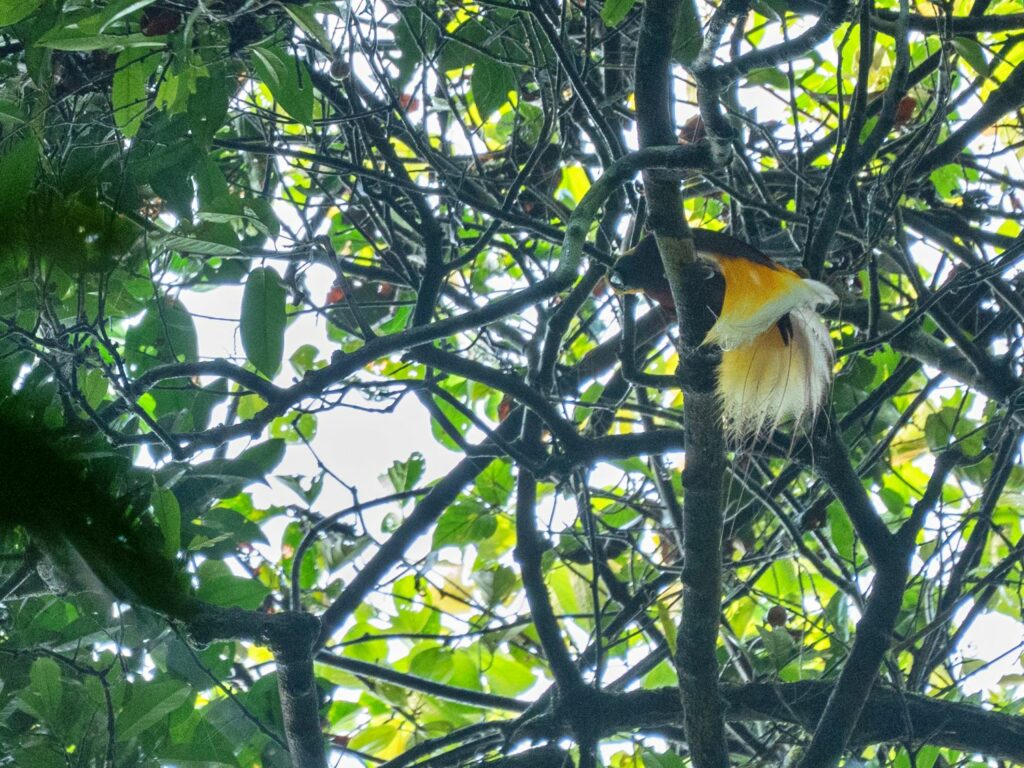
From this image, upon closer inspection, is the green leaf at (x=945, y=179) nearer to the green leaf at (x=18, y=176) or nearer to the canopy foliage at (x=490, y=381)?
the canopy foliage at (x=490, y=381)

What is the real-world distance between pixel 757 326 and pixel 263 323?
0.87 m

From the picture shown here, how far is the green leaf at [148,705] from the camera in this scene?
1298 mm

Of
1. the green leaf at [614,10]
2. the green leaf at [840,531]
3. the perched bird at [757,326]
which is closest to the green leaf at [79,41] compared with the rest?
the green leaf at [614,10]

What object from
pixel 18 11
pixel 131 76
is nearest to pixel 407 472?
pixel 131 76

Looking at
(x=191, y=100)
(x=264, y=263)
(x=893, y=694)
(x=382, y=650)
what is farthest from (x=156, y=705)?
(x=893, y=694)

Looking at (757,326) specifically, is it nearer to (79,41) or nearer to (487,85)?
(487,85)

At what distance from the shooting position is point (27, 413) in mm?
301

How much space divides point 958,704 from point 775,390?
65 centimetres

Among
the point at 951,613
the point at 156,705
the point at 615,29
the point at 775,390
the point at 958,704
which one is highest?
the point at 615,29

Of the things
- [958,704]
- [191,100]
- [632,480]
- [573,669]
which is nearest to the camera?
[191,100]

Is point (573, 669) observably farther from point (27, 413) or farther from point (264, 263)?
point (27, 413)

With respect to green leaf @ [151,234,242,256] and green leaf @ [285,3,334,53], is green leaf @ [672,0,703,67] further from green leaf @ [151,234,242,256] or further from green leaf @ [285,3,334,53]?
green leaf @ [151,234,242,256]

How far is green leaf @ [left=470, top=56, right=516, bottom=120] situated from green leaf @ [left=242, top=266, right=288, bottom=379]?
50cm

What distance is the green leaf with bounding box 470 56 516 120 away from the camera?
68.6 inches
